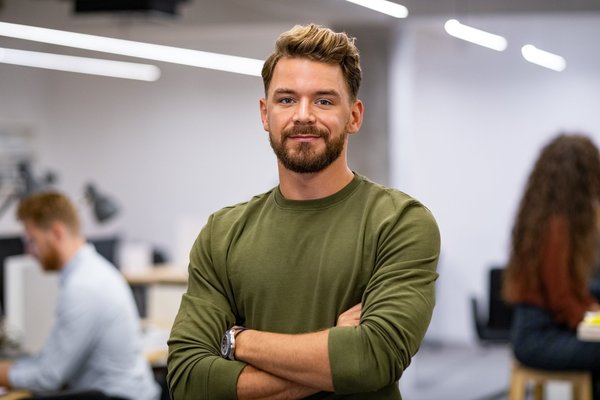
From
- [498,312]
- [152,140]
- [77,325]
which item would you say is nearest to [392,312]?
[77,325]

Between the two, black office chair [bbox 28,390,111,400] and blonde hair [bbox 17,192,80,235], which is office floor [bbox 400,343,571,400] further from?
black office chair [bbox 28,390,111,400]

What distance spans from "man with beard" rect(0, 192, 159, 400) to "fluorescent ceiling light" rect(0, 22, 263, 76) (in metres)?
1.77

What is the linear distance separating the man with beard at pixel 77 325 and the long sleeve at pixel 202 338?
1.69 meters

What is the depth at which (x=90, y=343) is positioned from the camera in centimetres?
368

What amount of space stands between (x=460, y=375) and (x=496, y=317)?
671mm

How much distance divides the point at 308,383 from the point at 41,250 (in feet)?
7.63

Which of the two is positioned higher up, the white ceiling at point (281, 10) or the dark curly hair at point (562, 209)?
the white ceiling at point (281, 10)

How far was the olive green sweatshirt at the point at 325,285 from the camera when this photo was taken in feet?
6.10

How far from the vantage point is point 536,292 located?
13.7 feet

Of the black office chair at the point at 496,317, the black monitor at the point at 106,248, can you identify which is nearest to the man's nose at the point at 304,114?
the black office chair at the point at 496,317

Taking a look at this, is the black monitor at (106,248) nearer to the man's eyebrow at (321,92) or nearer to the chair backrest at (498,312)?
the chair backrest at (498,312)

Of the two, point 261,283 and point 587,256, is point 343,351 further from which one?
point 587,256

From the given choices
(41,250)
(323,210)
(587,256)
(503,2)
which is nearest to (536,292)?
(587,256)

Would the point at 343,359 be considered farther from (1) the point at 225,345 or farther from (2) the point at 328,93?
(2) the point at 328,93
